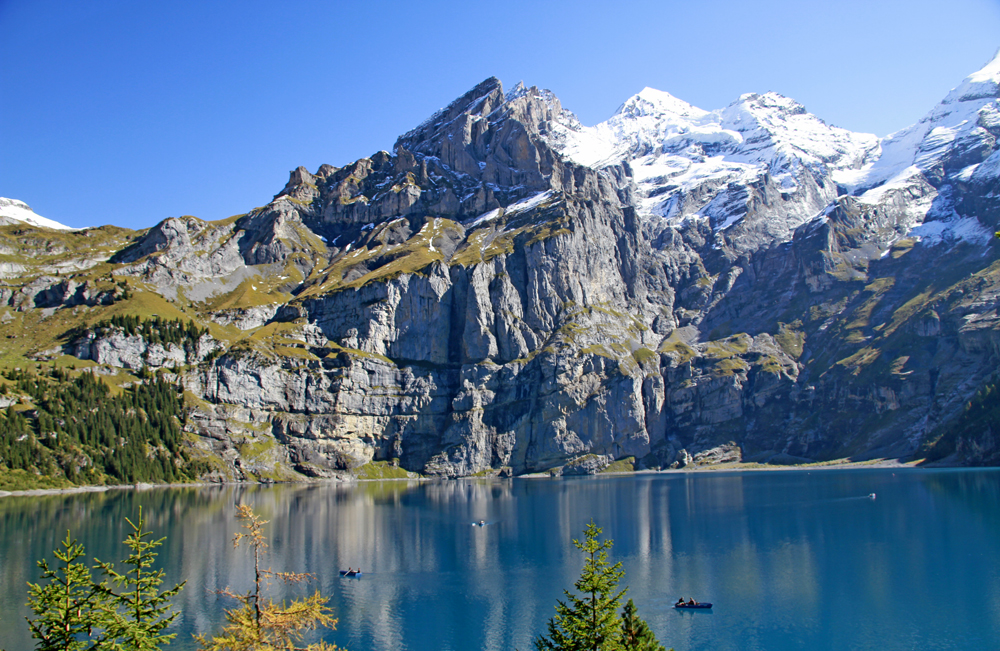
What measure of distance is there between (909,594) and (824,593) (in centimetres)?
741

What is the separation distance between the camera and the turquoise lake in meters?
56.9

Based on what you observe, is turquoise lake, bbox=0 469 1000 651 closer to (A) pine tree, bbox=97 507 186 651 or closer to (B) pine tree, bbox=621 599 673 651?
(B) pine tree, bbox=621 599 673 651

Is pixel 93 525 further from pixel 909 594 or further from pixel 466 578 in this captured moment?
pixel 909 594

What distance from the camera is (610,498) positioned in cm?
15425

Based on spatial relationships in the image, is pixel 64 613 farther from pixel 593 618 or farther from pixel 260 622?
pixel 593 618

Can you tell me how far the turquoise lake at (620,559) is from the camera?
187 ft

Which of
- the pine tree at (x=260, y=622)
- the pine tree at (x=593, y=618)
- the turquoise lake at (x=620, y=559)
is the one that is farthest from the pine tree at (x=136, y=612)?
the turquoise lake at (x=620, y=559)

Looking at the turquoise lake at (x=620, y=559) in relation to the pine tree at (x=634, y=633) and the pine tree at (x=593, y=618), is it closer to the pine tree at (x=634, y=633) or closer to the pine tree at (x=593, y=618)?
the pine tree at (x=634, y=633)

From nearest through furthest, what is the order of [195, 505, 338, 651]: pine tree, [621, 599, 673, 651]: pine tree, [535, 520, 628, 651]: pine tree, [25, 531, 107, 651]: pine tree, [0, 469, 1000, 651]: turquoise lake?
[195, 505, 338, 651]: pine tree < [25, 531, 107, 651]: pine tree < [535, 520, 628, 651]: pine tree < [621, 599, 673, 651]: pine tree < [0, 469, 1000, 651]: turquoise lake

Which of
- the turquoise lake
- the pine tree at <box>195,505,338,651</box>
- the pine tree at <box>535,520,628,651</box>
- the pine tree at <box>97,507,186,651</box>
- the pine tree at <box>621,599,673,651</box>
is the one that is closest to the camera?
the pine tree at <box>195,505,338,651</box>

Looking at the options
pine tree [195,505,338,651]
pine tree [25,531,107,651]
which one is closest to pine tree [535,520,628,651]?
pine tree [195,505,338,651]

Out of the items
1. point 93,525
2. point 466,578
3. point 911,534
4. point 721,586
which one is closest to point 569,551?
point 466,578

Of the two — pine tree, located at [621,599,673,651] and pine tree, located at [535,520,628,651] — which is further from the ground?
pine tree, located at [535,520,628,651]

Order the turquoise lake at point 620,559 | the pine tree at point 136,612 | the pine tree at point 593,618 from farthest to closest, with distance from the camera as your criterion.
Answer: the turquoise lake at point 620,559
the pine tree at point 593,618
the pine tree at point 136,612
